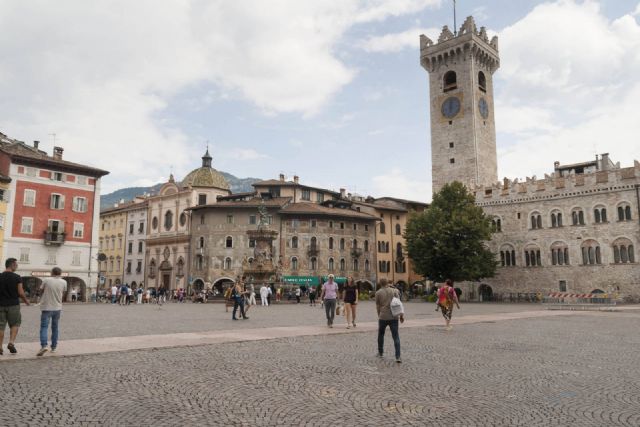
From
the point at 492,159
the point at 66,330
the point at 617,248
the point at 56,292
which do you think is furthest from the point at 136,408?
the point at 492,159

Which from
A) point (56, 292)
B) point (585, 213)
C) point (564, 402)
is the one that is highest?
point (585, 213)

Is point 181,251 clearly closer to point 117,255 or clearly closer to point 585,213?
point 117,255

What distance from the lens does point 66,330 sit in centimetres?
1484

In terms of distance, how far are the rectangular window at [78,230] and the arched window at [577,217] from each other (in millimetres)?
46420

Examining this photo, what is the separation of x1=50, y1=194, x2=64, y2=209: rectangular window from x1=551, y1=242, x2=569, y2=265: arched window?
153 feet

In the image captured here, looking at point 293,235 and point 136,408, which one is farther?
point 293,235

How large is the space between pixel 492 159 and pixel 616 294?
24822 millimetres

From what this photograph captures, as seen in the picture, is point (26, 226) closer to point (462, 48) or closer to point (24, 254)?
point (24, 254)

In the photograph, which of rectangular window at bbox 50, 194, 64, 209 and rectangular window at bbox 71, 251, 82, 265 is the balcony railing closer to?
rectangular window at bbox 71, 251, 82, 265

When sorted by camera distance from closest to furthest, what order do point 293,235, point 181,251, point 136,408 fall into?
point 136,408
point 293,235
point 181,251

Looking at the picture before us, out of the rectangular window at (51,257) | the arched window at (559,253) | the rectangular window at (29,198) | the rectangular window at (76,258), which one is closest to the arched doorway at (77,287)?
the rectangular window at (76,258)

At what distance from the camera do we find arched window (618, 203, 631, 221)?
44594 millimetres

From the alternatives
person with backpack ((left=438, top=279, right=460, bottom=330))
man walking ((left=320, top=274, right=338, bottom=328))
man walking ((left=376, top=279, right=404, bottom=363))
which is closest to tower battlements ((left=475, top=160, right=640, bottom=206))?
person with backpack ((left=438, top=279, right=460, bottom=330))

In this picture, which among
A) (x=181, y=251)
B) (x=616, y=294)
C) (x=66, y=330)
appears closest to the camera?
(x=66, y=330)
